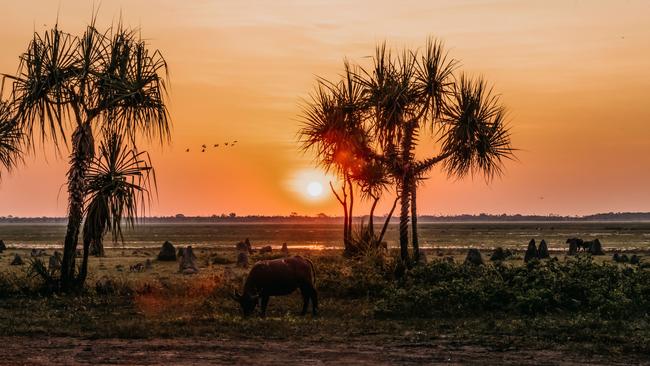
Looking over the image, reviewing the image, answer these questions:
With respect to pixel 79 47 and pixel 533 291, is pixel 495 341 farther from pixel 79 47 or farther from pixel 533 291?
pixel 79 47

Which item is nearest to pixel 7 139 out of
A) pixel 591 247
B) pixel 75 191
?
pixel 75 191

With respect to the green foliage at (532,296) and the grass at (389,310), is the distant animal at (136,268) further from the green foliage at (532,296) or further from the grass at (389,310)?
the green foliage at (532,296)

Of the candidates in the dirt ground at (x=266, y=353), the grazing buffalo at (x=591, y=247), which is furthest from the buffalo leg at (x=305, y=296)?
the grazing buffalo at (x=591, y=247)

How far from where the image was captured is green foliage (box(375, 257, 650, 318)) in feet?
68.6

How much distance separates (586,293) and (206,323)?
395 inches

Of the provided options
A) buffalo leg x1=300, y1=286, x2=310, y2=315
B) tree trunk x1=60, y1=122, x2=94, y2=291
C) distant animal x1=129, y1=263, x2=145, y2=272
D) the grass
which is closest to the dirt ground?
the grass

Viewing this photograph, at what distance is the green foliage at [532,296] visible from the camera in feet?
68.6

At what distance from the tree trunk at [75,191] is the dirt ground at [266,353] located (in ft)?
29.2

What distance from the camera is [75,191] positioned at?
1033 inches

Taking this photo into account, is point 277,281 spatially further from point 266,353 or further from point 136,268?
point 136,268

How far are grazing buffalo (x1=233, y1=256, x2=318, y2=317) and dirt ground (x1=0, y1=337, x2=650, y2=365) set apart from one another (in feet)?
13.1

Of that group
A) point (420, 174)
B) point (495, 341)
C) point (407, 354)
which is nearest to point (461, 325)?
point (495, 341)

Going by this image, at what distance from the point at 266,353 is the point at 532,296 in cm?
850

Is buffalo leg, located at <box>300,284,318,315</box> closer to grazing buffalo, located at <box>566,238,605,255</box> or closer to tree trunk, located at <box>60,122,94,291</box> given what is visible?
tree trunk, located at <box>60,122,94,291</box>
